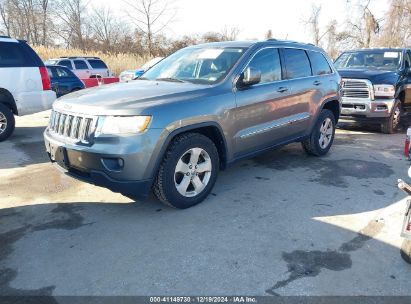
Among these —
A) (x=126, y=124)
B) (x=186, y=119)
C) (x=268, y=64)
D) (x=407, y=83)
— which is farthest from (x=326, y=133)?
(x=407, y=83)

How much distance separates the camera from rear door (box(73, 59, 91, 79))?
702 inches

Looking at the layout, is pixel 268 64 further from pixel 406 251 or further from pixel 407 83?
pixel 407 83

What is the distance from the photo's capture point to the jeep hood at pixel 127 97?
350cm

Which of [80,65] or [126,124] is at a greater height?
[80,65]

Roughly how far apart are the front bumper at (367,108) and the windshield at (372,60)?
4.15ft

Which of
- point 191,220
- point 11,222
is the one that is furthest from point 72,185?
point 191,220

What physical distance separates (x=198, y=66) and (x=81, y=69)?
49.0 feet

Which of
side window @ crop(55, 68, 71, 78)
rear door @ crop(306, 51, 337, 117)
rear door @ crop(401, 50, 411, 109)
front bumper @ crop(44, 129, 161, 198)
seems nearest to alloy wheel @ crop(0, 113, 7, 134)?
front bumper @ crop(44, 129, 161, 198)

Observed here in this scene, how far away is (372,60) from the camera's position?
935cm

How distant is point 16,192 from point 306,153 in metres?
4.42

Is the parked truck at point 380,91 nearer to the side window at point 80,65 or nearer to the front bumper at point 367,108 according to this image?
the front bumper at point 367,108

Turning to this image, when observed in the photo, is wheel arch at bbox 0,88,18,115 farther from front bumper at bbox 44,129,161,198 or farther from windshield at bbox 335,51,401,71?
windshield at bbox 335,51,401,71

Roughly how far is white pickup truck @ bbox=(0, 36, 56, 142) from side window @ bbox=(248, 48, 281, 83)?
5.08 meters

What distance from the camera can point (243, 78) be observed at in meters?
4.29
